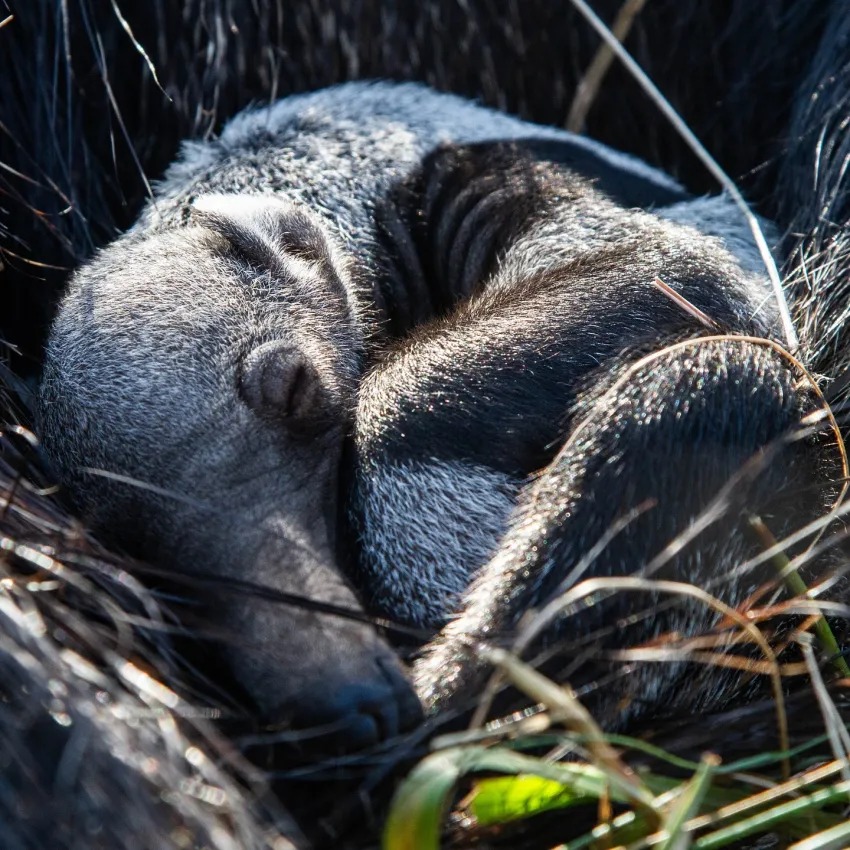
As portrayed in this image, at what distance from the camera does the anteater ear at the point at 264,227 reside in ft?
6.77

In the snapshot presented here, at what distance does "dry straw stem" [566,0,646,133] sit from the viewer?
223cm

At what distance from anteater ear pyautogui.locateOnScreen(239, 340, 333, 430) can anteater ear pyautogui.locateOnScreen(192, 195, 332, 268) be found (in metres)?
0.26

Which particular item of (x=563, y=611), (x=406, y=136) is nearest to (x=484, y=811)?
(x=563, y=611)

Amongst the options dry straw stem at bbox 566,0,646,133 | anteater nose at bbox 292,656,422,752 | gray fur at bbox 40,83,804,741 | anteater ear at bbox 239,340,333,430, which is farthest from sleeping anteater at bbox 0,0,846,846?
anteater nose at bbox 292,656,422,752

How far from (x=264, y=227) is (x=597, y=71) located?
30.0 inches

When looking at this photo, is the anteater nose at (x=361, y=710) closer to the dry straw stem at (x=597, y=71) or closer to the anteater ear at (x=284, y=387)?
the anteater ear at (x=284, y=387)

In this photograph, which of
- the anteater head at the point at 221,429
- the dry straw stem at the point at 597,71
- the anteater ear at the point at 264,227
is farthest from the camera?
the dry straw stem at the point at 597,71

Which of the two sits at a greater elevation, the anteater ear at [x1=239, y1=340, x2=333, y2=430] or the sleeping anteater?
the sleeping anteater

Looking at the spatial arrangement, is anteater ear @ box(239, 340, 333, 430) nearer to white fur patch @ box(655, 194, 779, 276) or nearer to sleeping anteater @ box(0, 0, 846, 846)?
sleeping anteater @ box(0, 0, 846, 846)

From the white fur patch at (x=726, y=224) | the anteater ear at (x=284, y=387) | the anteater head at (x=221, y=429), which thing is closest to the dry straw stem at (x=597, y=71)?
the white fur patch at (x=726, y=224)

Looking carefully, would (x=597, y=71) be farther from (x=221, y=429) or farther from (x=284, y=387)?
(x=221, y=429)

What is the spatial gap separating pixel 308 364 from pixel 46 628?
2.23 ft

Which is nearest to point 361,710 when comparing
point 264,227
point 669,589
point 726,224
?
point 669,589

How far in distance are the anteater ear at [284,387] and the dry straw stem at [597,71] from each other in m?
0.94
